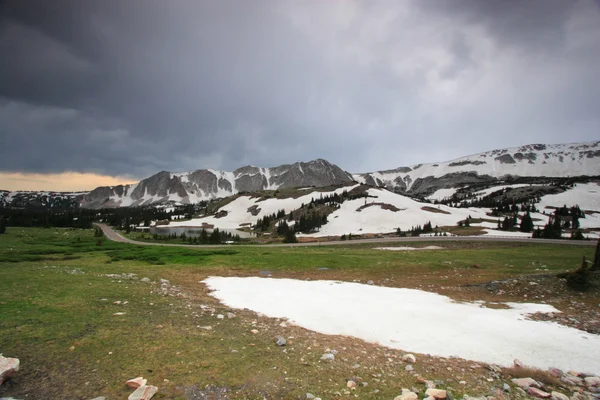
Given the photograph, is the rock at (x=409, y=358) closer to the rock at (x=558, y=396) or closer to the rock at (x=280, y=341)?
the rock at (x=558, y=396)

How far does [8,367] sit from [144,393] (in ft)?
9.64

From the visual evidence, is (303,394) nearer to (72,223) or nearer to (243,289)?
(243,289)

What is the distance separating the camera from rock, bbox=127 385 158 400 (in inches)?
Answer: 199

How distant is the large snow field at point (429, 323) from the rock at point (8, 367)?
838 cm

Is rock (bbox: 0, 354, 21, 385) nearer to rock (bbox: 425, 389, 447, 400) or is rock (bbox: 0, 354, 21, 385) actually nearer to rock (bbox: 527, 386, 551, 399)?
rock (bbox: 425, 389, 447, 400)

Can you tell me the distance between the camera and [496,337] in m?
10.0

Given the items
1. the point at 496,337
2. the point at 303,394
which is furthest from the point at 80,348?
the point at 496,337

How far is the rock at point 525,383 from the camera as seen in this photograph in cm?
667

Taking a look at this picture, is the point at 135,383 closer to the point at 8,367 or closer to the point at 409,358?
the point at 8,367

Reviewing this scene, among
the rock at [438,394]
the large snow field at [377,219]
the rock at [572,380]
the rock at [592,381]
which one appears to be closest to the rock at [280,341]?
the rock at [438,394]

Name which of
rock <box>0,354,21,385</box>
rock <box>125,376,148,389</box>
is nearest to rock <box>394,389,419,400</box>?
rock <box>125,376,148,389</box>

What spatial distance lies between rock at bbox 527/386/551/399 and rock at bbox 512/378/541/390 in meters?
0.17

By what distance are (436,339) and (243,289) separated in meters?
11.9

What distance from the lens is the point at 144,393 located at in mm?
5172
